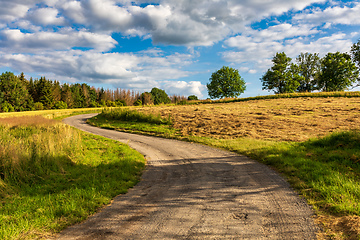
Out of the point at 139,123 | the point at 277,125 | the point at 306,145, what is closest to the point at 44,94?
the point at 139,123

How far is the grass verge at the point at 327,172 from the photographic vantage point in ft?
14.9

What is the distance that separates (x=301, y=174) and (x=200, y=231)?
5.50m

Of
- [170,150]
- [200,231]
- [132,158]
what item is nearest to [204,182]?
[200,231]

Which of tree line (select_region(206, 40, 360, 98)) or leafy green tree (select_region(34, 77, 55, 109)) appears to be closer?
tree line (select_region(206, 40, 360, 98))

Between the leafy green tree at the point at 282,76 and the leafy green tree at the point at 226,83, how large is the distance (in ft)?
30.5

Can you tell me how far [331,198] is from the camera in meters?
5.44

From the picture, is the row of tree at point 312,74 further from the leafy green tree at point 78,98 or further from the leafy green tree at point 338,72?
the leafy green tree at point 78,98

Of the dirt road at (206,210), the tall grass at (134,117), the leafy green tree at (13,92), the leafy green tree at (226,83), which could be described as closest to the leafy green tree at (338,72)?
the leafy green tree at (226,83)

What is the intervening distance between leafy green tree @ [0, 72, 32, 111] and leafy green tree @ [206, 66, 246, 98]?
2524 inches

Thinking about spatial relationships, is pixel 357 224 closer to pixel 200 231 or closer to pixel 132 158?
pixel 200 231

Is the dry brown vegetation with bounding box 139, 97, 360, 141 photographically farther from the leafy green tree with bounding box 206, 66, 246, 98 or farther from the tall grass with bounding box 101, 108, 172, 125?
the leafy green tree with bounding box 206, 66, 246, 98

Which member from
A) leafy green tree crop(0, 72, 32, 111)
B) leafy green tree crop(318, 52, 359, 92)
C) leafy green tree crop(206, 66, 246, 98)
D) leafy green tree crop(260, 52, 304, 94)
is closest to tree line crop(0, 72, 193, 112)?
leafy green tree crop(0, 72, 32, 111)

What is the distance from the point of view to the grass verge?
4.55 metres

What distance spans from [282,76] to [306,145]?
53.8 meters
